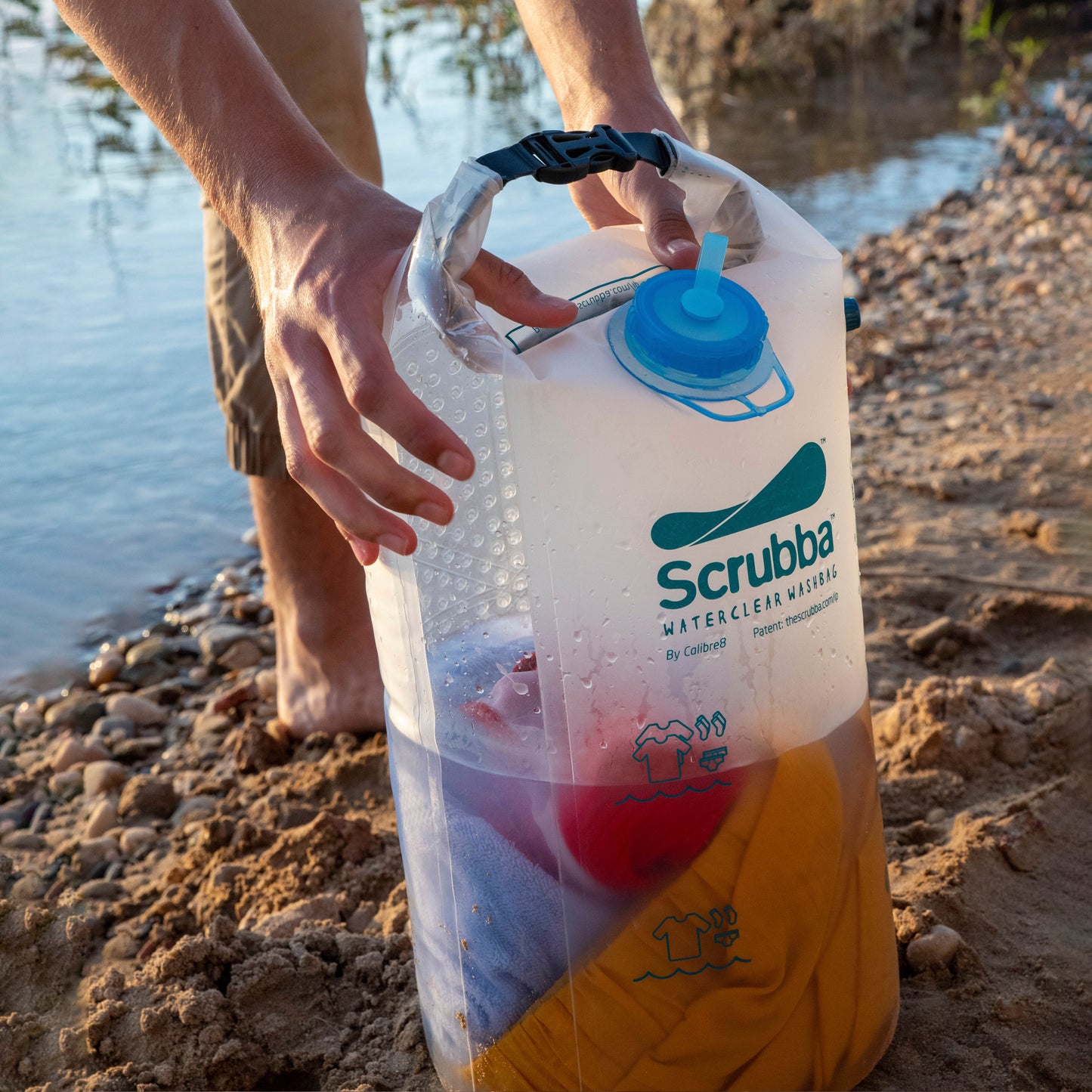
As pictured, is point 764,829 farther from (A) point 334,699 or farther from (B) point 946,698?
(A) point 334,699

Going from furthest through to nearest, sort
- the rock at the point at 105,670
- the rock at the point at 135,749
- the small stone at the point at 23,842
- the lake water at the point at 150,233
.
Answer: the lake water at the point at 150,233
the rock at the point at 105,670
the rock at the point at 135,749
the small stone at the point at 23,842

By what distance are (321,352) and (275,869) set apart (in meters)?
1.06

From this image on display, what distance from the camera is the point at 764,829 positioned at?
1150mm

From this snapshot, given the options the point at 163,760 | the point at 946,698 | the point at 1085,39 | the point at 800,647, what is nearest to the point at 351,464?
the point at 800,647

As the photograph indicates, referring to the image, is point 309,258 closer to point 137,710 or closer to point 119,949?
point 119,949

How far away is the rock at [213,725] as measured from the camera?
2.50 meters

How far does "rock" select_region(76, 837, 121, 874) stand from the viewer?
2.02m

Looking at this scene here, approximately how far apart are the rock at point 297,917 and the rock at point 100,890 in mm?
318

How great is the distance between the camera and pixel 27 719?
269cm

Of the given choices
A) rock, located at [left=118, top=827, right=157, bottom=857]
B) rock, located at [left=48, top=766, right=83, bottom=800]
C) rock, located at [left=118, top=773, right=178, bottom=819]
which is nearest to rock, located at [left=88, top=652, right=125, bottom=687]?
rock, located at [left=48, top=766, right=83, bottom=800]

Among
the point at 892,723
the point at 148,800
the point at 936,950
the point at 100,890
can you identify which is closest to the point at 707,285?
the point at 936,950

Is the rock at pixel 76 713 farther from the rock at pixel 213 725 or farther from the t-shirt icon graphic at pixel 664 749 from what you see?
the t-shirt icon graphic at pixel 664 749

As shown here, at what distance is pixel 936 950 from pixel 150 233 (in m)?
5.78

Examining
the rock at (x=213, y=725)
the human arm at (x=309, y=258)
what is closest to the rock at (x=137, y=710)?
the rock at (x=213, y=725)
